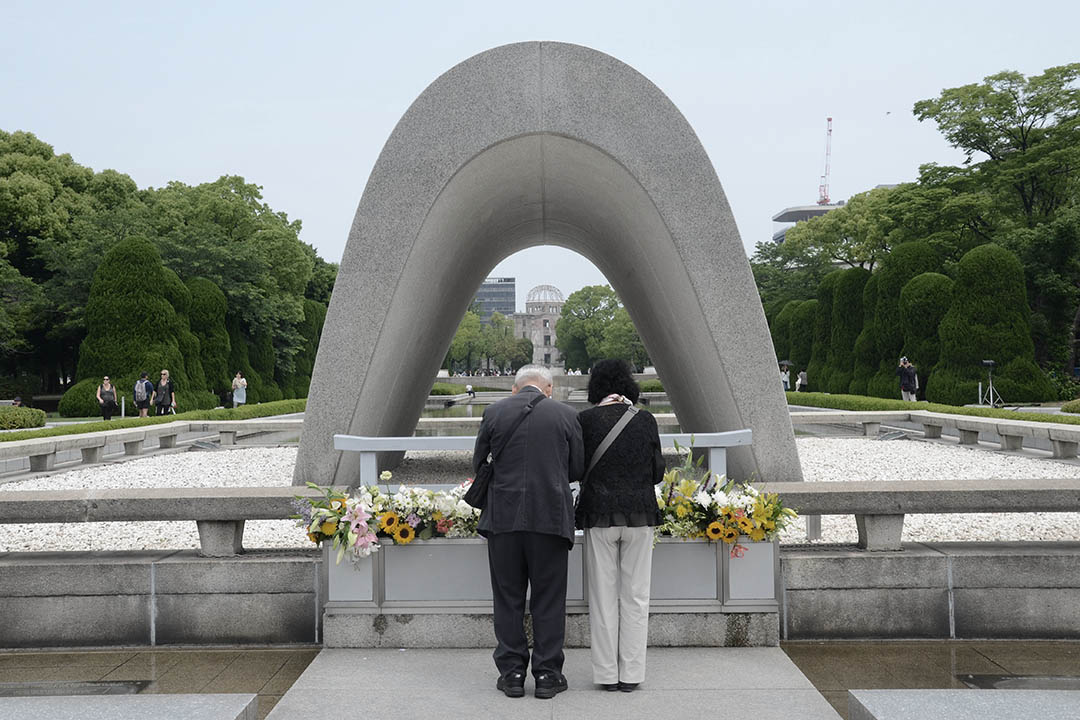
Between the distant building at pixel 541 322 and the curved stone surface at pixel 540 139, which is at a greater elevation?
the distant building at pixel 541 322

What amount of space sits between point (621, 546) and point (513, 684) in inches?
32.8

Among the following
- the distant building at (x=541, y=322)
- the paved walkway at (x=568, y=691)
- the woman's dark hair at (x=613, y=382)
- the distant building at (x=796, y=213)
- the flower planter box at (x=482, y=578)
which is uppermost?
the distant building at (x=796, y=213)

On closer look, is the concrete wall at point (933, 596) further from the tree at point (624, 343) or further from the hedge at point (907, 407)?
the tree at point (624, 343)

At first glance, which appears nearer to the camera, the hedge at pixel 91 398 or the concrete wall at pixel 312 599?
the concrete wall at pixel 312 599

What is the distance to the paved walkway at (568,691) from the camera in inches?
156

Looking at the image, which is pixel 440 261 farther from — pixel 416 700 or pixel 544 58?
pixel 416 700

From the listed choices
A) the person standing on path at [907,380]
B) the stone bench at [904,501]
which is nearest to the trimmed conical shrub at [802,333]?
the person standing on path at [907,380]

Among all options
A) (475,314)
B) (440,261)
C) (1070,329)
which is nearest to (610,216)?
(440,261)

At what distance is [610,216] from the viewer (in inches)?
359

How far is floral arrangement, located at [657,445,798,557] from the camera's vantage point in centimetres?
482

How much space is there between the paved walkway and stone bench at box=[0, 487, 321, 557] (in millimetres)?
990

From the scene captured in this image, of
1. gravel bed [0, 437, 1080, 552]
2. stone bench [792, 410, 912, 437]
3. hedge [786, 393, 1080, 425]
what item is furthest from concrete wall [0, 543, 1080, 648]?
stone bench [792, 410, 912, 437]

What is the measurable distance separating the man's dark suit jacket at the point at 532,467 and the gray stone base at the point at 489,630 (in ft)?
3.37

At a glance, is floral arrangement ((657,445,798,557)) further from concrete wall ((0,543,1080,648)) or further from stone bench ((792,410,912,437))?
stone bench ((792,410,912,437))
